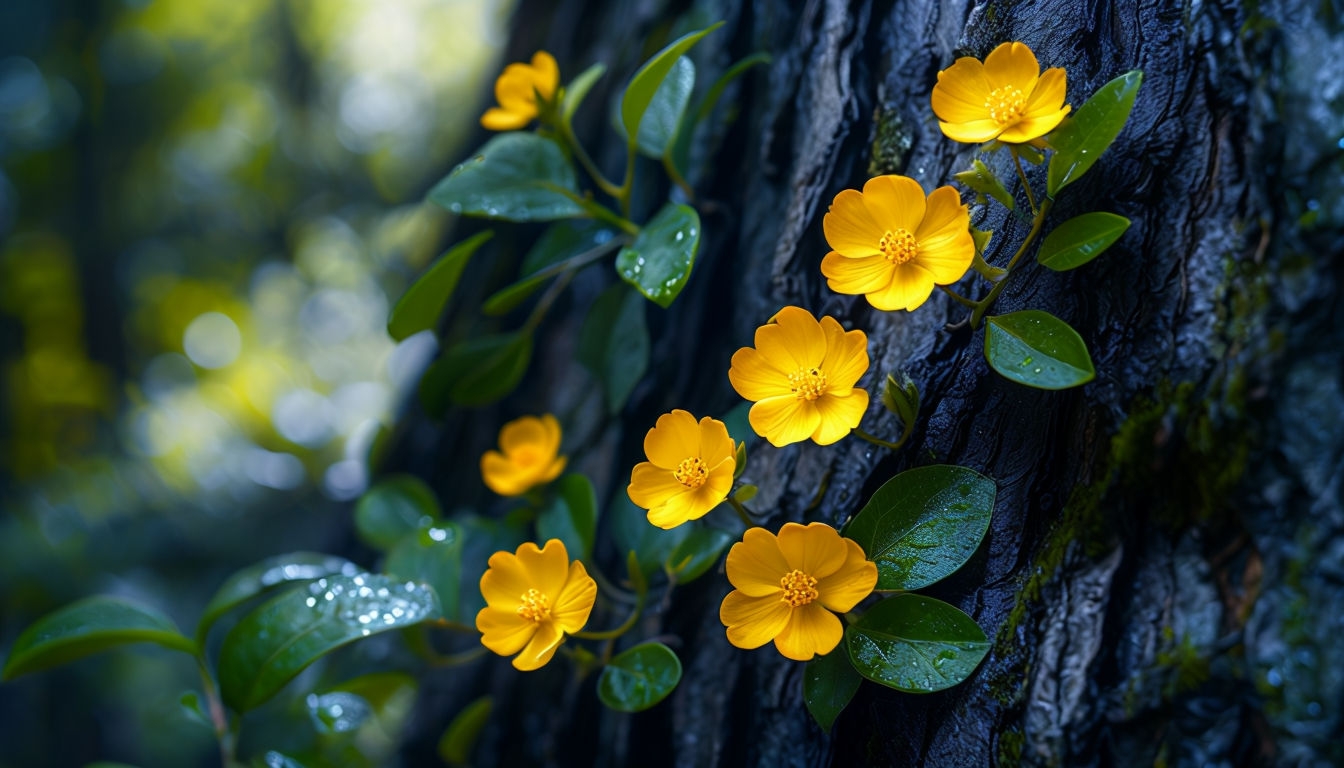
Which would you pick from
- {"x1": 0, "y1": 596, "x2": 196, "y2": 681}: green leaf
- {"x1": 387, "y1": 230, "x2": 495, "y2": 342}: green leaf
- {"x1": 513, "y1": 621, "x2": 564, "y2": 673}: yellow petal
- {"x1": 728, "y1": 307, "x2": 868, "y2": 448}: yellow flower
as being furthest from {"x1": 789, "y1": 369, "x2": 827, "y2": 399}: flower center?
{"x1": 0, "y1": 596, "x2": 196, "y2": 681}: green leaf

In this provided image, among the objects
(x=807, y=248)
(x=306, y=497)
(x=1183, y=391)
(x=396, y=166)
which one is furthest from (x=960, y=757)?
(x=396, y=166)

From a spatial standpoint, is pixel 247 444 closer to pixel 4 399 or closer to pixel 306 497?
pixel 306 497

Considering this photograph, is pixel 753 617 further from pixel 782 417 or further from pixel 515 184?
pixel 515 184

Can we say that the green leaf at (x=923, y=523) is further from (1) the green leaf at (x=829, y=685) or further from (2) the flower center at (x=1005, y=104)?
(2) the flower center at (x=1005, y=104)

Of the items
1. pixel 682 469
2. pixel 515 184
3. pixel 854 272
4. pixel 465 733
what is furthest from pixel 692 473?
pixel 465 733

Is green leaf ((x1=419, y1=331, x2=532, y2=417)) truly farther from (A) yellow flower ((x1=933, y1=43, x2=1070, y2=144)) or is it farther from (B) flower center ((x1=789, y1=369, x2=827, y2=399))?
(A) yellow flower ((x1=933, y1=43, x2=1070, y2=144))
